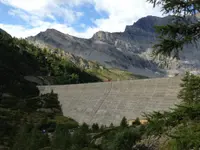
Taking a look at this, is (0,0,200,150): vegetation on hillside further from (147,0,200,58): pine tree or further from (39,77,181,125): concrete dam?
(39,77,181,125): concrete dam

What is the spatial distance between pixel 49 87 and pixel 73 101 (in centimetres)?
1790

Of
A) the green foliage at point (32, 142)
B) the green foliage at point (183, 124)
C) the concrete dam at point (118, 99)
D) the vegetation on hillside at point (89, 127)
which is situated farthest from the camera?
the concrete dam at point (118, 99)

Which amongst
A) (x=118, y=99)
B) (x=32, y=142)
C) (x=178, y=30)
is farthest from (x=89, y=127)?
(x=178, y=30)

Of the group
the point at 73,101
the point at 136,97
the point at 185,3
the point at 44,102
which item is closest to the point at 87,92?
the point at 73,101

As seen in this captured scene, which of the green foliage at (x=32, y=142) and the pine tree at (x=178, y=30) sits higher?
the pine tree at (x=178, y=30)

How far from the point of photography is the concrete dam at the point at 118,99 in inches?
1822

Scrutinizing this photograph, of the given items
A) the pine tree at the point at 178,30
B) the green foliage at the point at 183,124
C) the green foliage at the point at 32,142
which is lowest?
the green foliage at the point at 32,142

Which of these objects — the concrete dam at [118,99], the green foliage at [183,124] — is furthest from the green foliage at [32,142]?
the concrete dam at [118,99]

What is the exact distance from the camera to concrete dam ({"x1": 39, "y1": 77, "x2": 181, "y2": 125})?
152ft

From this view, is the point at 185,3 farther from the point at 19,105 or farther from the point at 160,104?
the point at 19,105

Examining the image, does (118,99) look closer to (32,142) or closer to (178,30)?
(32,142)

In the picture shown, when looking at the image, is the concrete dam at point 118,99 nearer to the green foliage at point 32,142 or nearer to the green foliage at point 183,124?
the green foliage at point 32,142

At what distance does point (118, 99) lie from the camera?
55.1m

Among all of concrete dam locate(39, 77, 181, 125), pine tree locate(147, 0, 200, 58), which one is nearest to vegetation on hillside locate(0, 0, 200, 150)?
pine tree locate(147, 0, 200, 58)
